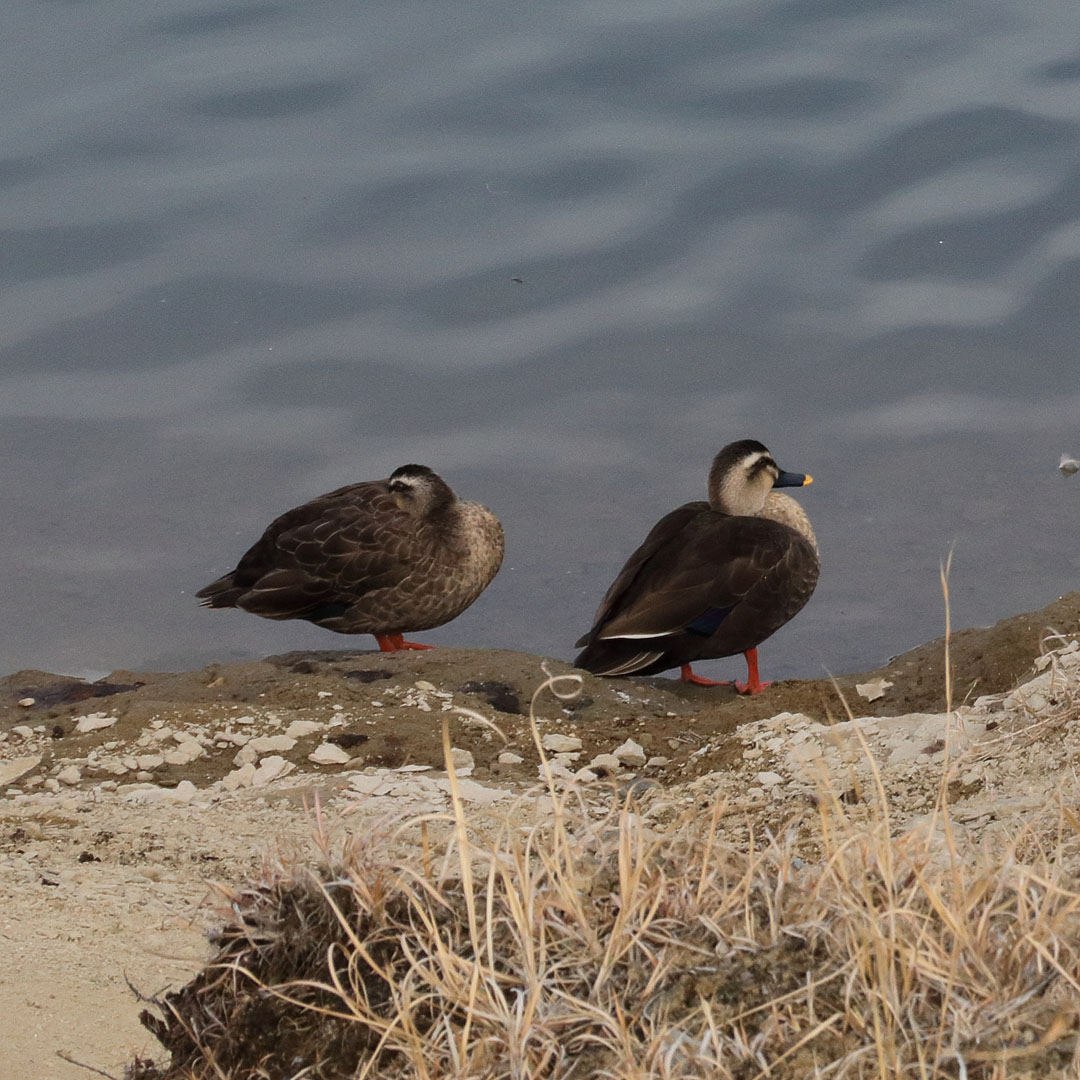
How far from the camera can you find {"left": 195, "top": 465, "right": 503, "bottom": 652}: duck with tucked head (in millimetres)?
8344

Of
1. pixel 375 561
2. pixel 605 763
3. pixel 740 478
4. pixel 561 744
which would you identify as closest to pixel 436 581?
pixel 375 561

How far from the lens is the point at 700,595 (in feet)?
24.7

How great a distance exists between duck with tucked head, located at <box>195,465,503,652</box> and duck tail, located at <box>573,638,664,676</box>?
1.25 metres

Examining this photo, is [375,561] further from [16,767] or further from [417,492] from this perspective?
[16,767]

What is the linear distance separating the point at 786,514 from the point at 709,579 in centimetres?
117

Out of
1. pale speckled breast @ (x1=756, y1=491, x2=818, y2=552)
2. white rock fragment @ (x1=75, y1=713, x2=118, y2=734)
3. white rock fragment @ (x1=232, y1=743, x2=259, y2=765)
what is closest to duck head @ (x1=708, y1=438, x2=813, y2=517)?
pale speckled breast @ (x1=756, y1=491, x2=818, y2=552)

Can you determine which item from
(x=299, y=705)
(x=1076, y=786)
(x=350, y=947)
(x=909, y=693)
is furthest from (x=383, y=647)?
(x=350, y=947)

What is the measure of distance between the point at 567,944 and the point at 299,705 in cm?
407

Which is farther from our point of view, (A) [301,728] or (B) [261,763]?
(A) [301,728]

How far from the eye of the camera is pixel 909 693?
6480mm

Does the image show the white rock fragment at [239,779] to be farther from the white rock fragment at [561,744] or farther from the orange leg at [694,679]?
the orange leg at [694,679]

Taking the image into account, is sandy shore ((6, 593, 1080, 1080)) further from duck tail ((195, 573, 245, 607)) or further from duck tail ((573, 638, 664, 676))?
duck tail ((195, 573, 245, 607))

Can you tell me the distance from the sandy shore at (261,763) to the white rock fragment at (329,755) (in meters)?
0.01

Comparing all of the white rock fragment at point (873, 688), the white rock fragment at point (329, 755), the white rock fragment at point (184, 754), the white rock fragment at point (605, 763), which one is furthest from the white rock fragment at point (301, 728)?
the white rock fragment at point (873, 688)
